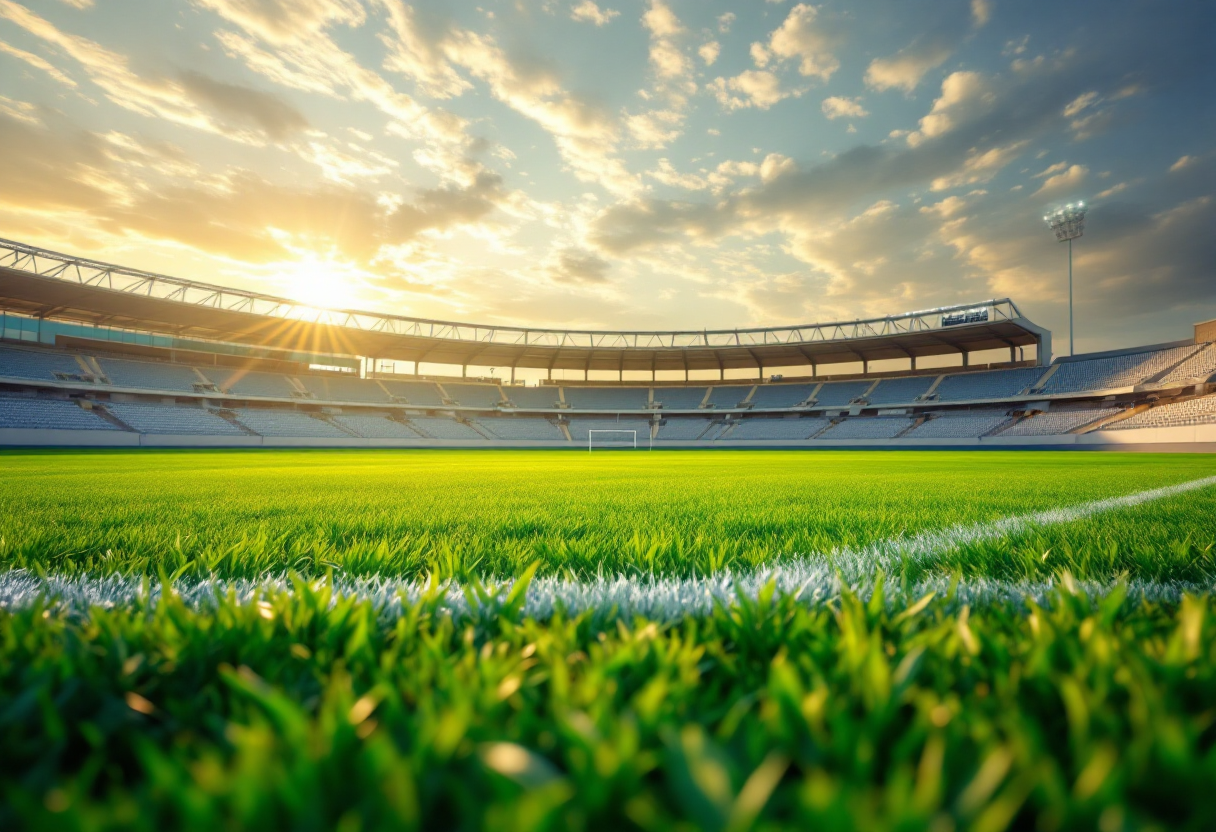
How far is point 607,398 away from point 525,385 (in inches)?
327

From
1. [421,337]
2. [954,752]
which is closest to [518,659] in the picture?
[954,752]

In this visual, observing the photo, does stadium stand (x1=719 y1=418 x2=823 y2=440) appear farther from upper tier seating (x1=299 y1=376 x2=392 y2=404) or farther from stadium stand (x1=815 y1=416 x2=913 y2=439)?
upper tier seating (x1=299 y1=376 x2=392 y2=404)

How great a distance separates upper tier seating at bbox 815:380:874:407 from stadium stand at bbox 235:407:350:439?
37.9m

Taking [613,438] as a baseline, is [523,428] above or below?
above

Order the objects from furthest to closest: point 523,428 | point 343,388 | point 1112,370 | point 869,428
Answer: point 523,428 < point 343,388 < point 869,428 < point 1112,370

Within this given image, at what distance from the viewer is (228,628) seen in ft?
3.28

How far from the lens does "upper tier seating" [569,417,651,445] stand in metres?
45.1

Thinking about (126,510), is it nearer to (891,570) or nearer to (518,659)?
(518,659)

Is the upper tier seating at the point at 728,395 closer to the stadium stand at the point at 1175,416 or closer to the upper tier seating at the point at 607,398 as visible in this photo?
the upper tier seating at the point at 607,398

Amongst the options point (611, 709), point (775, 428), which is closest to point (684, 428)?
point (775, 428)

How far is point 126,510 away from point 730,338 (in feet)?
148

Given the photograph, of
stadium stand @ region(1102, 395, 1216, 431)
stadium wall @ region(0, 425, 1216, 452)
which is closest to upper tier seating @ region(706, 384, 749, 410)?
stadium wall @ region(0, 425, 1216, 452)

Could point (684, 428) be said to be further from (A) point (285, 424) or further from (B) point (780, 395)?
(A) point (285, 424)

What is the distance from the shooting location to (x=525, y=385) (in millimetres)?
51625
